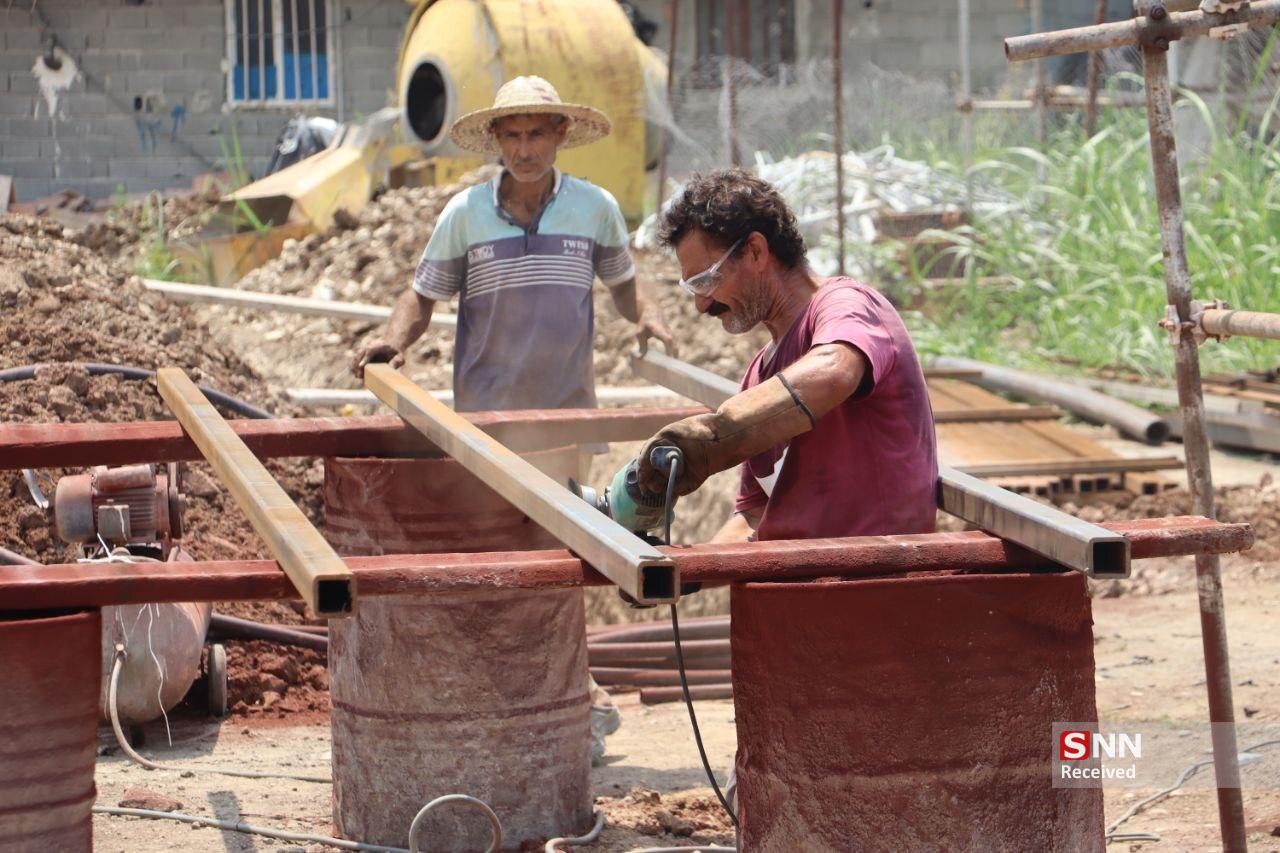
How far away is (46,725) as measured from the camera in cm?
285

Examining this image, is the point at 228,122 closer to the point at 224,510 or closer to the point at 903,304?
the point at 903,304

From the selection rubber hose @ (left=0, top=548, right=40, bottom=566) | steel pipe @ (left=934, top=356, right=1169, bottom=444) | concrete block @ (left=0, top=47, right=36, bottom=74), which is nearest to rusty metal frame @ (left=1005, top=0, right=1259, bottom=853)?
rubber hose @ (left=0, top=548, right=40, bottom=566)

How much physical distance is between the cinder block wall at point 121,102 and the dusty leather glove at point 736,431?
1565 cm

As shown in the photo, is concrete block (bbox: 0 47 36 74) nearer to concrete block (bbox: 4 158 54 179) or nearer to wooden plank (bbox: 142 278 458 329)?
concrete block (bbox: 4 158 54 179)

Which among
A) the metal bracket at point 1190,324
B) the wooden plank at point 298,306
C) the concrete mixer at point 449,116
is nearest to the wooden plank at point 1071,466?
the wooden plank at point 298,306

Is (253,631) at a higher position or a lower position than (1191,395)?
lower

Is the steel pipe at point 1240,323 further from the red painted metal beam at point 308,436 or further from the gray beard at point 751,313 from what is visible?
the red painted metal beam at point 308,436

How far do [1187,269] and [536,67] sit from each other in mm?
9270

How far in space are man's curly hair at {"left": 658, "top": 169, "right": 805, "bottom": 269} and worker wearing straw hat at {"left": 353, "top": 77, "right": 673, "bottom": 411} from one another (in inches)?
81.3

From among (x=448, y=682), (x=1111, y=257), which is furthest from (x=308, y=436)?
(x=1111, y=257)

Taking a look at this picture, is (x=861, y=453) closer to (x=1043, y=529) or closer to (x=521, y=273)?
(x=1043, y=529)

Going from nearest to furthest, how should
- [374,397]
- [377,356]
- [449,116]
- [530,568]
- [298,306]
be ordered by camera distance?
[530,568]
[377,356]
[374,397]
[298,306]
[449,116]

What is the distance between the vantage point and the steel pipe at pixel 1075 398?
356 inches

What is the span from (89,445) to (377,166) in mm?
9427
